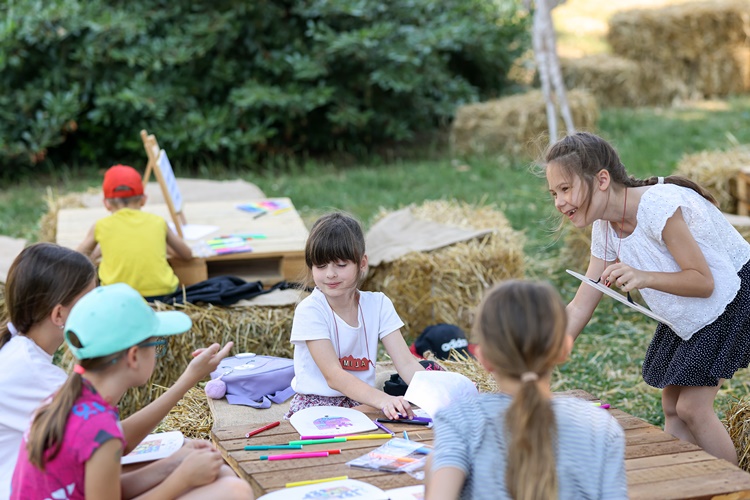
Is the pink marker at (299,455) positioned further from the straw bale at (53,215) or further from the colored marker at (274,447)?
the straw bale at (53,215)

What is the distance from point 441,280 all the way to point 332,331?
205cm

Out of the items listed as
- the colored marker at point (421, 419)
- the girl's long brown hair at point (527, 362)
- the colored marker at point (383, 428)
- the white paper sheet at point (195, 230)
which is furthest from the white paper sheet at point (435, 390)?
the white paper sheet at point (195, 230)

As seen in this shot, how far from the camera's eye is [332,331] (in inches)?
147

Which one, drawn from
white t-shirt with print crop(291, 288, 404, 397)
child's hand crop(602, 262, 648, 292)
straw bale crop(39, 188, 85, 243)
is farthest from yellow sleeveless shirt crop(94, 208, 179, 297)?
child's hand crop(602, 262, 648, 292)

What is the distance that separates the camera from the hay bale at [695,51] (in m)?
12.9

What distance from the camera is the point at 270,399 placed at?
13.4ft

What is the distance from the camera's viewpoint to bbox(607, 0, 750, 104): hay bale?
42.2ft

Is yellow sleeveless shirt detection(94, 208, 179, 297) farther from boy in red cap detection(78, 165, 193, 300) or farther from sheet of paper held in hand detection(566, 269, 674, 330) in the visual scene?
sheet of paper held in hand detection(566, 269, 674, 330)

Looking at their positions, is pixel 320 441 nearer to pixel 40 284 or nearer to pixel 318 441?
pixel 318 441

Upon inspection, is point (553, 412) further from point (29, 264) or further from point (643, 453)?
point (29, 264)

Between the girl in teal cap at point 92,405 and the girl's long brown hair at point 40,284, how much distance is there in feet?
1.81

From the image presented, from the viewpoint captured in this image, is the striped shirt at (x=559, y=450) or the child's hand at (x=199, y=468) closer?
the striped shirt at (x=559, y=450)

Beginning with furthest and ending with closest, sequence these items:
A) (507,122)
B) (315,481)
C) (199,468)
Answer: (507,122) → (315,481) → (199,468)

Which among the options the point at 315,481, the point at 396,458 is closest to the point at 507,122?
the point at 396,458
